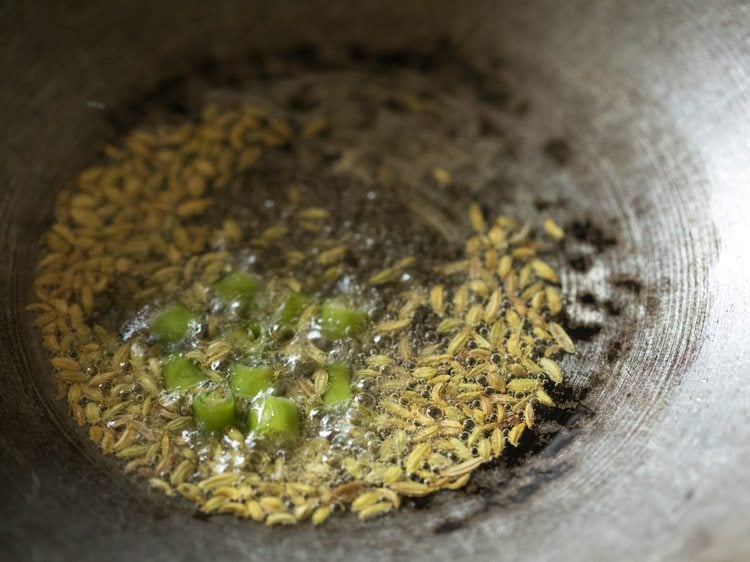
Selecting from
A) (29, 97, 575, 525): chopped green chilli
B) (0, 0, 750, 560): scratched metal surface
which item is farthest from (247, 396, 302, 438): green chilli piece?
(0, 0, 750, 560): scratched metal surface

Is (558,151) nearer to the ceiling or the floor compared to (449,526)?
nearer to the ceiling

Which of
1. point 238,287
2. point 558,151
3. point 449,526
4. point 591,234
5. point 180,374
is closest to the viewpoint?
point 449,526

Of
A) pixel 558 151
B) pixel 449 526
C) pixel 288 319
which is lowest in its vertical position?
pixel 449 526

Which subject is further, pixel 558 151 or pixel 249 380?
pixel 558 151

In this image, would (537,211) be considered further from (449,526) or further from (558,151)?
(449,526)

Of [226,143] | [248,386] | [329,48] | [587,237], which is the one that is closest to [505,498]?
[248,386]

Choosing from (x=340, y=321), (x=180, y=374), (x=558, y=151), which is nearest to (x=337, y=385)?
(x=340, y=321)

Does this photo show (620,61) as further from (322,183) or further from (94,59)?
(94,59)

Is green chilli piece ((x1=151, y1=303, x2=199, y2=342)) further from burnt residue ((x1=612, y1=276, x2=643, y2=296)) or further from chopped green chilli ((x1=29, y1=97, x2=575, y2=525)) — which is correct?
burnt residue ((x1=612, y1=276, x2=643, y2=296))
